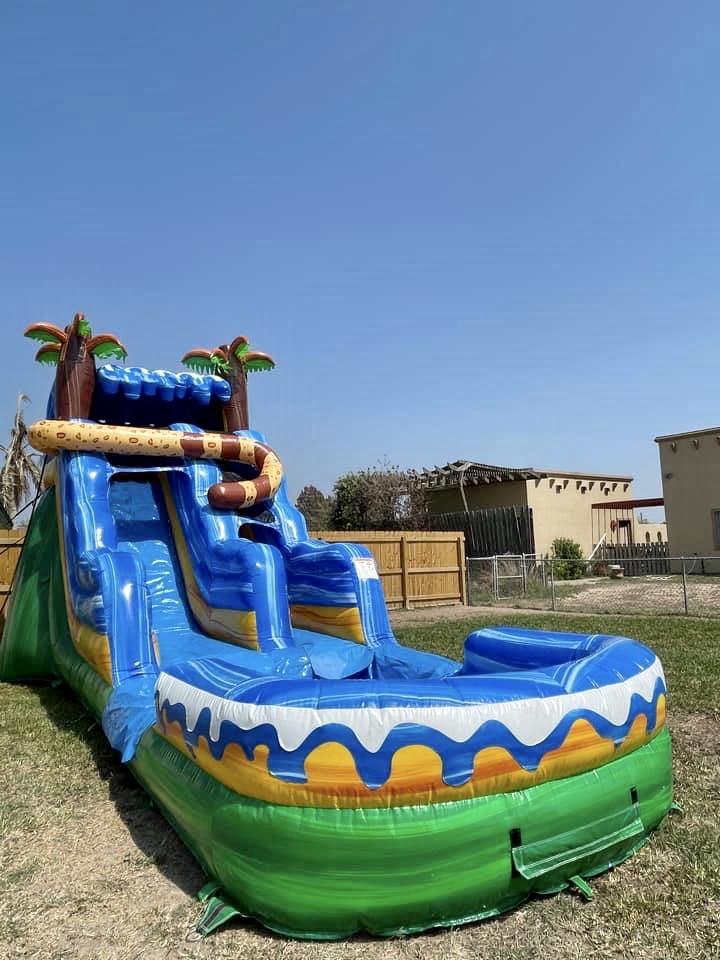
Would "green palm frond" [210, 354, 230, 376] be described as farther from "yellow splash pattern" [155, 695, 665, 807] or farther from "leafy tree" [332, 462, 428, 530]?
"leafy tree" [332, 462, 428, 530]

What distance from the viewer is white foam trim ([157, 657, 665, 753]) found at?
2.71 metres

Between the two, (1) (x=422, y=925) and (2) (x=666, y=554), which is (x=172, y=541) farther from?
(2) (x=666, y=554)

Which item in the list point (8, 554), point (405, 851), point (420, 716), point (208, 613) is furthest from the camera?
point (8, 554)

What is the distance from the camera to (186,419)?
302 inches

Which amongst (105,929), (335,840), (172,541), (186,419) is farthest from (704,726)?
(186,419)

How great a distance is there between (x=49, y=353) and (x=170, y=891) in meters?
5.38

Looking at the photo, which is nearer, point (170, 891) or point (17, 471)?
point (170, 891)

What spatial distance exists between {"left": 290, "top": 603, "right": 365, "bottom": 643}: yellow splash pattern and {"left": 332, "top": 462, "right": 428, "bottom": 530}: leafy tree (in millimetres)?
19801

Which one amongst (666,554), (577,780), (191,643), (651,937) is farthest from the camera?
(666,554)

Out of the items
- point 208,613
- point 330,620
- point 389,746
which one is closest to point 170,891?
point 389,746

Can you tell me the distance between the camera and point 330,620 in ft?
19.2

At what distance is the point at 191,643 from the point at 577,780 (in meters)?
3.42

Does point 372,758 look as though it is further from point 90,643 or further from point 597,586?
point 597,586

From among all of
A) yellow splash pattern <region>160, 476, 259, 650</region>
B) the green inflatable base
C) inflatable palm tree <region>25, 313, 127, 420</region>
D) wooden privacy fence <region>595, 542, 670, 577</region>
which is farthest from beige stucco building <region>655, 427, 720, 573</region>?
the green inflatable base
